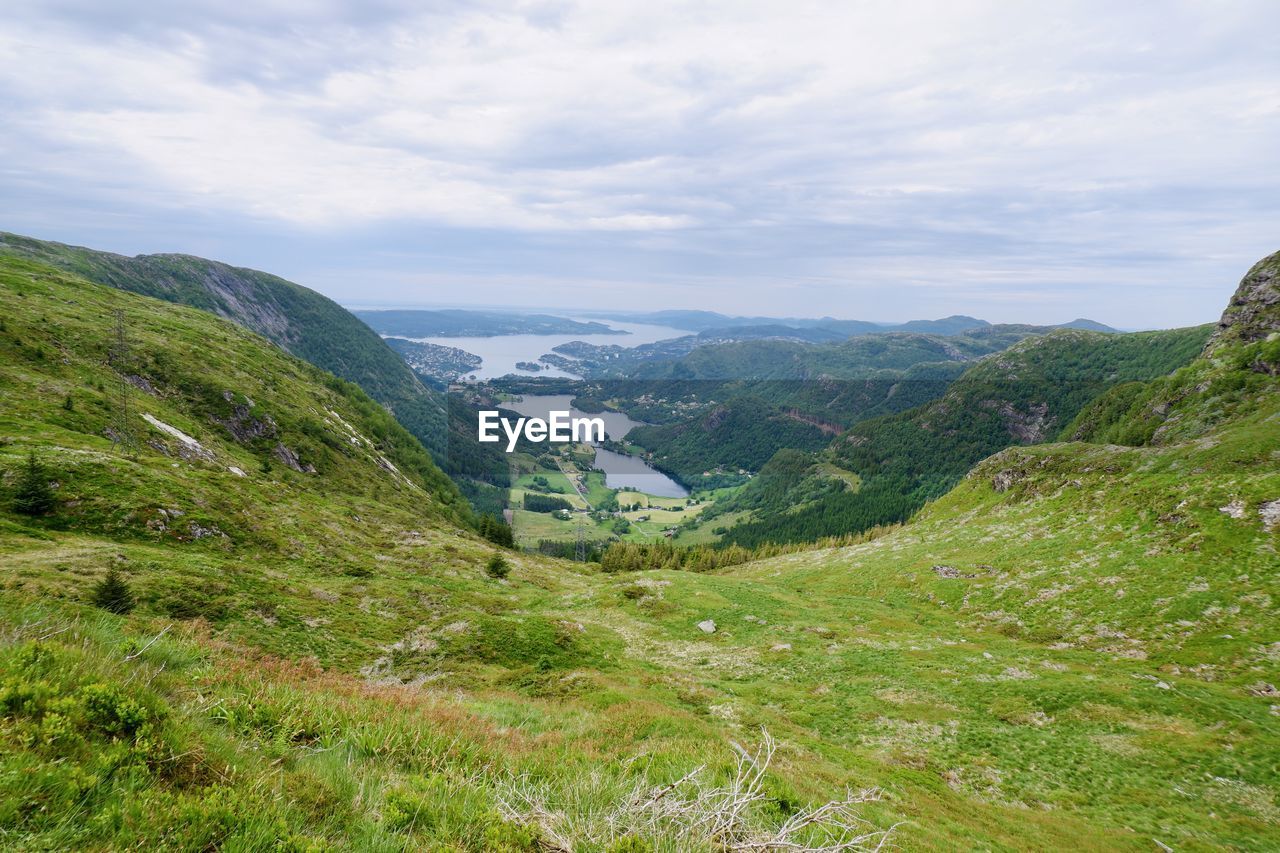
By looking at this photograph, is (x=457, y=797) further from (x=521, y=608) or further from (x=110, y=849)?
(x=521, y=608)

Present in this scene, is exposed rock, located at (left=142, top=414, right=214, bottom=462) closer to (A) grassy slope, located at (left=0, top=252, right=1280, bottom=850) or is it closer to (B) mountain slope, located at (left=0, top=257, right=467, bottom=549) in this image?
(B) mountain slope, located at (left=0, top=257, right=467, bottom=549)

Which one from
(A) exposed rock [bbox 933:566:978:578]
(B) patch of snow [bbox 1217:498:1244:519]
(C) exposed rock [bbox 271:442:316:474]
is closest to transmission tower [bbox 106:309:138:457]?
(C) exposed rock [bbox 271:442:316:474]

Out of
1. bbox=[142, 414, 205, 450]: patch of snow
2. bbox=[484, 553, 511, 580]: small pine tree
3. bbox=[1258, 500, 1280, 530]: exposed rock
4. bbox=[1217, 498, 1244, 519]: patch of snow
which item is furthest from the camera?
bbox=[484, 553, 511, 580]: small pine tree

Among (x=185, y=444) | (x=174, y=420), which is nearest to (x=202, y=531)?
(x=185, y=444)

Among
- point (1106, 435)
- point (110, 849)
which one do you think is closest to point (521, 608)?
point (110, 849)

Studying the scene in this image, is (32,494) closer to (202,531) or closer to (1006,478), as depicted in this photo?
(202,531)

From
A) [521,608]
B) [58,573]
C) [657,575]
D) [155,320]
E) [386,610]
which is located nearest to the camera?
[58,573]
